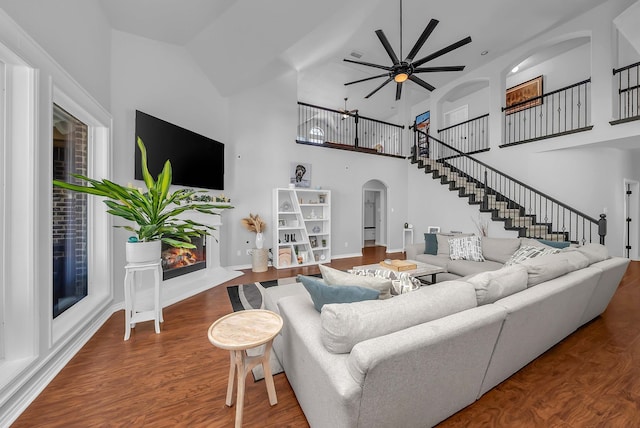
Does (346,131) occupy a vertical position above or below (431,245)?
above

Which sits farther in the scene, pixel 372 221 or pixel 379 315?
pixel 372 221

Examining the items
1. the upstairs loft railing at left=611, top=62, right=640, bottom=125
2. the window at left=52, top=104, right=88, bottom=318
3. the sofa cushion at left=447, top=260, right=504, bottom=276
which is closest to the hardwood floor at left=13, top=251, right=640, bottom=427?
the window at left=52, top=104, right=88, bottom=318

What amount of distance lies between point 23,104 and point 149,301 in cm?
224

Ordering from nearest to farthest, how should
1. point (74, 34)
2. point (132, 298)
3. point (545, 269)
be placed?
point (545, 269), point (74, 34), point (132, 298)

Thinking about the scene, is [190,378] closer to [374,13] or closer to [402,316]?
[402,316]

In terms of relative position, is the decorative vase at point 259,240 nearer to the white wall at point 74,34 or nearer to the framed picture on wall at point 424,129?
the white wall at point 74,34

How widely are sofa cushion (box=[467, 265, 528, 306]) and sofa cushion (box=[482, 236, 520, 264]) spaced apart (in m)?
2.14

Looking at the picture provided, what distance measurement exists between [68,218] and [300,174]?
3.97 metres

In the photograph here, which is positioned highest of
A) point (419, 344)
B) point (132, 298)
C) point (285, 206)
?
point (285, 206)

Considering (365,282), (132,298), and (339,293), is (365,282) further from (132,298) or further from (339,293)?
(132,298)

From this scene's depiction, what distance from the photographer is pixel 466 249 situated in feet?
12.9

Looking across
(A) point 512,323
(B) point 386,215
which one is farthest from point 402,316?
(B) point 386,215

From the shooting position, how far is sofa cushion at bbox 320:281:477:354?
1131 millimetres

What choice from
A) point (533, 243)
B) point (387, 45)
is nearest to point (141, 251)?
point (387, 45)
